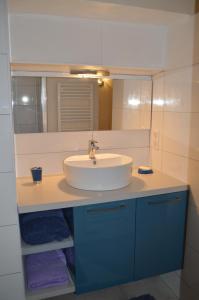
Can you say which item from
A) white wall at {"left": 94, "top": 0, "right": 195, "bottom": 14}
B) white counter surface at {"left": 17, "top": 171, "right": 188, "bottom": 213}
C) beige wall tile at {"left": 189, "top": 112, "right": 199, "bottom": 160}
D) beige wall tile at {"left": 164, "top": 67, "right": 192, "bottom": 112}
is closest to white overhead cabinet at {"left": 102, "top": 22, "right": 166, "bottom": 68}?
beige wall tile at {"left": 164, "top": 67, "right": 192, "bottom": 112}

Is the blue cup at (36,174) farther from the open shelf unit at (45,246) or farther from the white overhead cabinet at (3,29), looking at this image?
the white overhead cabinet at (3,29)

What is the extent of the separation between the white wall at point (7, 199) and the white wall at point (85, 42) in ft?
1.23

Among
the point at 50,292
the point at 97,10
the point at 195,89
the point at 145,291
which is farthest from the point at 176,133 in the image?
the point at 50,292

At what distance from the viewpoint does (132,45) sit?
1780 mm

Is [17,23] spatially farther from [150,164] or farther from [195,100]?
[150,164]

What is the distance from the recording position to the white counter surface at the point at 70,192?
1.42 m

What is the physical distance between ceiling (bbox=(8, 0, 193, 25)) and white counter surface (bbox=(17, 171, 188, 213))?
108 centimetres

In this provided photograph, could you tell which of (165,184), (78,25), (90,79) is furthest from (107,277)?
(78,25)

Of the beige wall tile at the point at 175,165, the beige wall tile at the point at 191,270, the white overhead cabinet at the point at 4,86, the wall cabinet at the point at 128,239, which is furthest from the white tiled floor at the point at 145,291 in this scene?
the white overhead cabinet at the point at 4,86

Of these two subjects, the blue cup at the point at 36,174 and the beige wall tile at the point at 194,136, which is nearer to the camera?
the beige wall tile at the point at 194,136

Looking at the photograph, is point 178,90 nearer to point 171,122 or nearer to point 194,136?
point 171,122

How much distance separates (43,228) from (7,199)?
0.34 m

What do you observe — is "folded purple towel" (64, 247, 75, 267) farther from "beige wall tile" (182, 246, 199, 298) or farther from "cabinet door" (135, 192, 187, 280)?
"beige wall tile" (182, 246, 199, 298)

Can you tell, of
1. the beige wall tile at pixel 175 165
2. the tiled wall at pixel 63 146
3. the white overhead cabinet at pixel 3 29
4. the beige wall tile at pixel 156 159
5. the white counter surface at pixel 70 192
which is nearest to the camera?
the white overhead cabinet at pixel 3 29
